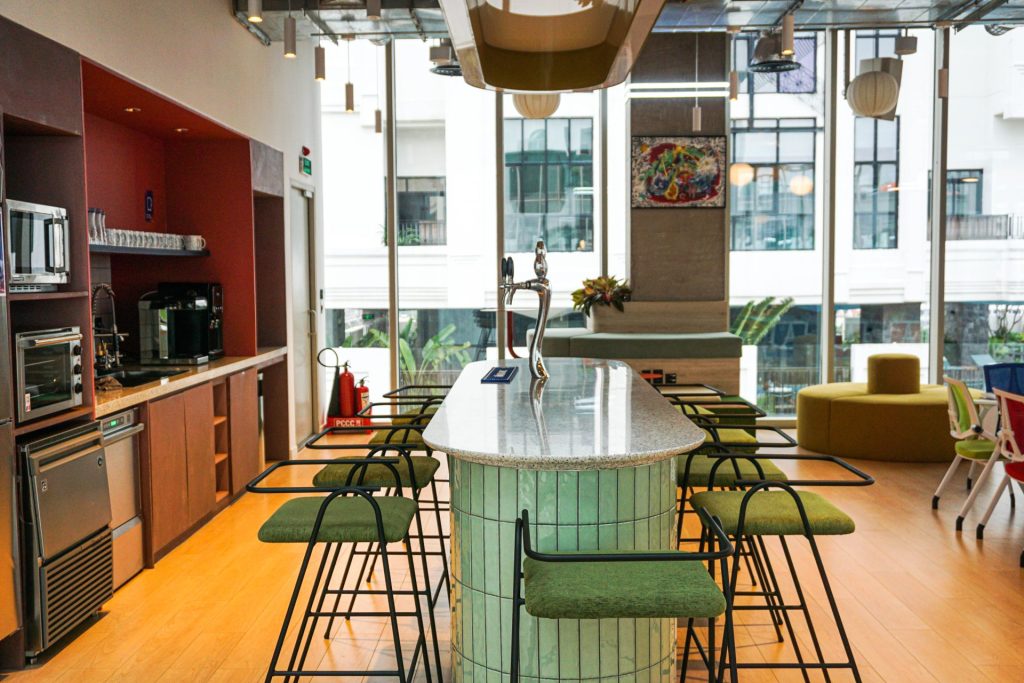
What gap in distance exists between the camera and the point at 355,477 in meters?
3.64

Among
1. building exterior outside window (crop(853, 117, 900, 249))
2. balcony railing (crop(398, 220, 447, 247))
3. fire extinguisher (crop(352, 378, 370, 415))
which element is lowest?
fire extinguisher (crop(352, 378, 370, 415))

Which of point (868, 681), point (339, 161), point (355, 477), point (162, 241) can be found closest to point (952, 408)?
point (868, 681)

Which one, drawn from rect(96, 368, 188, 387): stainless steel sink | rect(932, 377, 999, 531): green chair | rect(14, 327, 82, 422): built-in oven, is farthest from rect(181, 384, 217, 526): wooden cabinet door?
rect(932, 377, 999, 531): green chair

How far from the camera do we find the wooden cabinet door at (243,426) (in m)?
6.05

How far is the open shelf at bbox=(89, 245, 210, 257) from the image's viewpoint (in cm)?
477

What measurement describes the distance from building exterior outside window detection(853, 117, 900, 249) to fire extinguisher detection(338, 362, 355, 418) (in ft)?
16.5

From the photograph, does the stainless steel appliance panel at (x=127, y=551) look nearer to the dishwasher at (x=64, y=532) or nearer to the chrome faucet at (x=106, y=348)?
the dishwasher at (x=64, y=532)

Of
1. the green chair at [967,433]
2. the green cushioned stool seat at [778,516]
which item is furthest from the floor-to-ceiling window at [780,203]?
the green cushioned stool seat at [778,516]

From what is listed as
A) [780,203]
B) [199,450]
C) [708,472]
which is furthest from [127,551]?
[780,203]

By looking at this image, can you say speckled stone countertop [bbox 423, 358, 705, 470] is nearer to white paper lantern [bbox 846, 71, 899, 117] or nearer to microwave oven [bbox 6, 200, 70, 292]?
microwave oven [bbox 6, 200, 70, 292]

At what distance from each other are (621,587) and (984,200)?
797 cm

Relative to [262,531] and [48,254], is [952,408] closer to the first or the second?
[262,531]

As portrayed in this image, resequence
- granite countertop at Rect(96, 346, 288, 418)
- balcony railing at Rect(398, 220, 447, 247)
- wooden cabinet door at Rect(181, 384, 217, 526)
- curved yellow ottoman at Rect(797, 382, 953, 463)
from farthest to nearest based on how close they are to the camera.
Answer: balcony railing at Rect(398, 220, 447, 247) < curved yellow ottoman at Rect(797, 382, 953, 463) < wooden cabinet door at Rect(181, 384, 217, 526) < granite countertop at Rect(96, 346, 288, 418)

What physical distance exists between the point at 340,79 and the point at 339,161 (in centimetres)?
79
